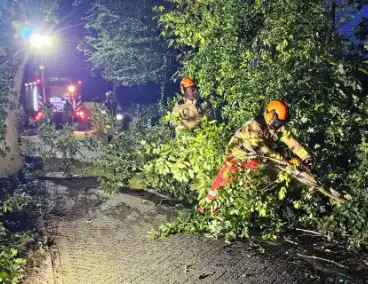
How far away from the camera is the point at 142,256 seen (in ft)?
13.4

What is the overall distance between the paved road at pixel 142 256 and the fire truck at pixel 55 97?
11.6m

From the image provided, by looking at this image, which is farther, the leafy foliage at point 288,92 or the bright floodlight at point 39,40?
the bright floodlight at point 39,40

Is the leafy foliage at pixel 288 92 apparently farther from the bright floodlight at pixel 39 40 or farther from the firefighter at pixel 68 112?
the firefighter at pixel 68 112

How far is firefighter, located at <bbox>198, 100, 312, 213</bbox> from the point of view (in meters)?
4.42

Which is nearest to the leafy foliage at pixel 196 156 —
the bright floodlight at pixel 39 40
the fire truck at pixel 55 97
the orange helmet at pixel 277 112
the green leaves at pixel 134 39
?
the orange helmet at pixel 277 112

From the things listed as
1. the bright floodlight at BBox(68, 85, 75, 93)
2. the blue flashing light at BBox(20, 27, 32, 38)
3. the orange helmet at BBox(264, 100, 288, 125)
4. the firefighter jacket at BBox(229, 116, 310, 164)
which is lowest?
the firefighter jacket at BBox(229, 116, 310, 164)

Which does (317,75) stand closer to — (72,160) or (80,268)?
(80,268)

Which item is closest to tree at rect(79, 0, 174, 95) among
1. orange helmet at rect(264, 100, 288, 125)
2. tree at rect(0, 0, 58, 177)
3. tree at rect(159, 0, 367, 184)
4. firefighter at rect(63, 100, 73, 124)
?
firefighter at rect(63, 100, 73, 124)

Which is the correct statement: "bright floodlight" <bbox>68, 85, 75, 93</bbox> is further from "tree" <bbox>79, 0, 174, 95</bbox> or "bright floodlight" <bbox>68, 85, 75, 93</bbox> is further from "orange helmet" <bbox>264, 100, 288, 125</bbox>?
"orange helmet" <bbox>264, 100, 288, 125</bbox>

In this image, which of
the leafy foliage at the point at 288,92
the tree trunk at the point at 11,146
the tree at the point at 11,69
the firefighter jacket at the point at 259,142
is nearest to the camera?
the leafy foliage at the point at 288,92

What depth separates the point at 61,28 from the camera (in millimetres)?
24906

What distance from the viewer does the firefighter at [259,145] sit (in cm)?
442

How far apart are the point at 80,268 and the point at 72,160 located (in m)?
4.66

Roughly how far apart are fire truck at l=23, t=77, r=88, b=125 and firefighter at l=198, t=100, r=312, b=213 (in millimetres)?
12469
